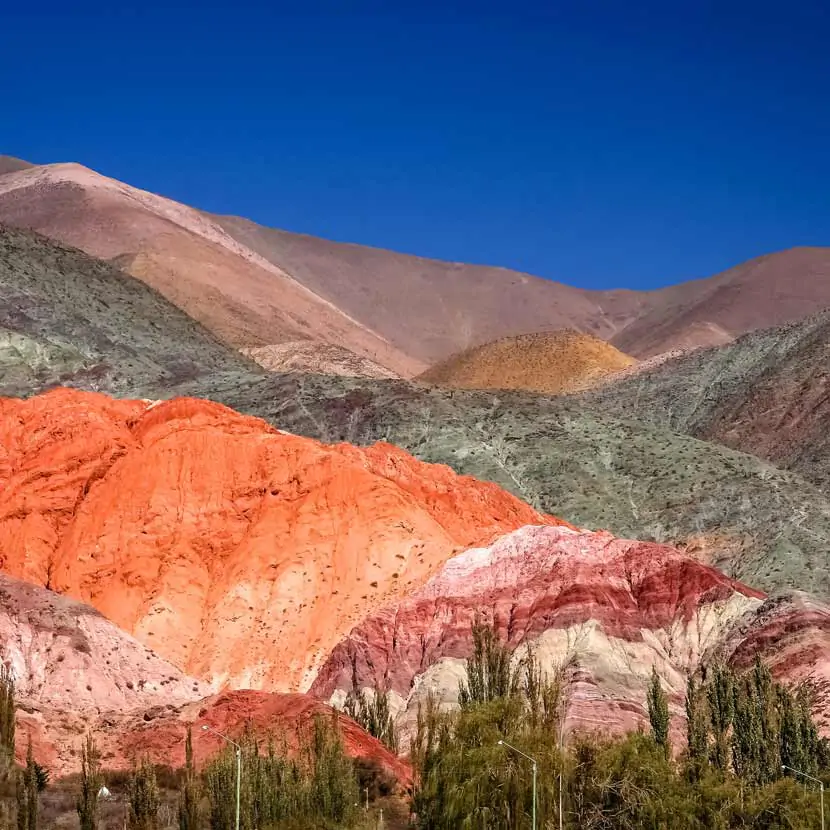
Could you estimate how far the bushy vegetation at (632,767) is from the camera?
1768 inches

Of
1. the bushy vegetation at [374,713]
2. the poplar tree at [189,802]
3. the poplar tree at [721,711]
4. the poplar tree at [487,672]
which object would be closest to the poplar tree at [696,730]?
the poplar tree at [721,711]

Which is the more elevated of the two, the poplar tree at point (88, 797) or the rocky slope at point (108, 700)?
the rocky slope at point (108, 700)

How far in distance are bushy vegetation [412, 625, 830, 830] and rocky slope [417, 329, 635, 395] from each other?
124m

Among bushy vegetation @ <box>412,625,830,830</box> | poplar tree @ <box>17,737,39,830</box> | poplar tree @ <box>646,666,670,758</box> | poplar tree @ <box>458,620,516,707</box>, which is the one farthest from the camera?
poplar tree @ <box>458,620,516,707</box>

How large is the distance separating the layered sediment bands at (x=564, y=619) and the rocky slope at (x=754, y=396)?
43.3 m

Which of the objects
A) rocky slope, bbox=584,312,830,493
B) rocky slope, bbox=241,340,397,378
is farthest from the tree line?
rocky slope, bbox=241,340,397,378

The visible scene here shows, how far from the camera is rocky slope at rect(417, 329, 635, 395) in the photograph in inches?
7180

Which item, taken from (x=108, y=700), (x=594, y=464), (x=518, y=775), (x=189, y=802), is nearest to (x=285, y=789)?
(x=189, y=802)

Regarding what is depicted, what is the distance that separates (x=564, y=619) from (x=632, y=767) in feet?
60.4

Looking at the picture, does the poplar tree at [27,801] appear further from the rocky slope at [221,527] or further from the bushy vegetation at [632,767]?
the rocky slope at [221,527]

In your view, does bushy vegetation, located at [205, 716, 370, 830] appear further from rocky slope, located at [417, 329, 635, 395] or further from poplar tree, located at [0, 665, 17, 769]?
rocky slope, located at [417, 329, 635, 395]

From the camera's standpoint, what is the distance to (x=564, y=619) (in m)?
Result: 64.7

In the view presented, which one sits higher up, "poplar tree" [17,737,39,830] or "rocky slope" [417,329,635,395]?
"rocky slope" [417,329,635,395]

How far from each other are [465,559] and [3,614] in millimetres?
18653
